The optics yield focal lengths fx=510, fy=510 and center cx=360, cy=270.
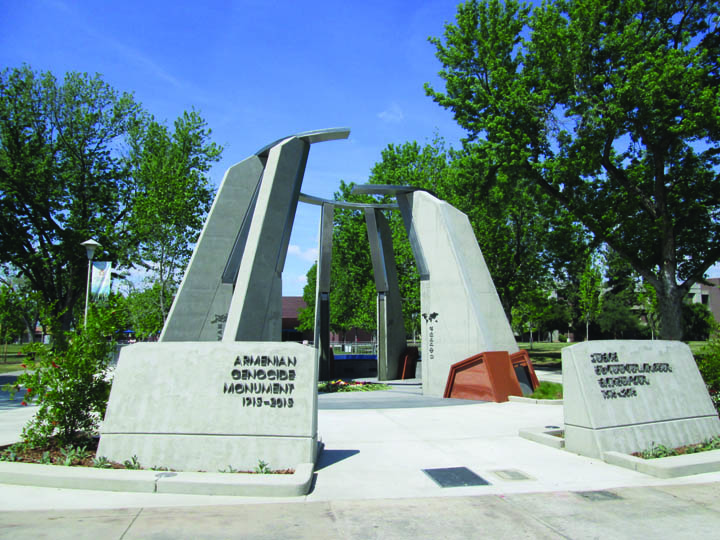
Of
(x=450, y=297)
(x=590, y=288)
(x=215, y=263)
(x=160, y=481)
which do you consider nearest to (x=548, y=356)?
(x=590, y=288)

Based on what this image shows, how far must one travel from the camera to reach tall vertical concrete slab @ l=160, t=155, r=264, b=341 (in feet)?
52.1

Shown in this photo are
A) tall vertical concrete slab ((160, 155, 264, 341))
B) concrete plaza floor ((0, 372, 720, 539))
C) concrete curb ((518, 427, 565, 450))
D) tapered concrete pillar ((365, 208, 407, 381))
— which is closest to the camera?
concrete plaza floor ((0, 372, 720, 539))

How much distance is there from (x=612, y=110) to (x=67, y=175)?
1184 inches

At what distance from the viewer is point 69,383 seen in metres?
7.33

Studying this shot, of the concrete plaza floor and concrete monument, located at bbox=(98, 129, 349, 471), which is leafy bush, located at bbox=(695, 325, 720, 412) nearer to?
the concrete plaza floor

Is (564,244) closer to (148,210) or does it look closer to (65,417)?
(148,210)

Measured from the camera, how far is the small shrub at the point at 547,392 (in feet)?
47.2

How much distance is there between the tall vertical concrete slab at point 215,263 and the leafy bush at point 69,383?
7944 mm

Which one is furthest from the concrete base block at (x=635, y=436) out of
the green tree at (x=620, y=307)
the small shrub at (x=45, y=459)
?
the green tree at (x=620, y=307)

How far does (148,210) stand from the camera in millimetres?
25188

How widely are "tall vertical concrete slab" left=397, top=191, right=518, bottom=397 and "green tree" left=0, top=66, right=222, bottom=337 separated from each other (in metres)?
16.6

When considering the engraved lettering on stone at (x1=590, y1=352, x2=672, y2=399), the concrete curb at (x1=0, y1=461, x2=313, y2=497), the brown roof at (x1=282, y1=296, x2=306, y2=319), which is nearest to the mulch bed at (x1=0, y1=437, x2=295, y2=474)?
the concrete curb at (x1=0, y1=461, x2=313, y2=497)

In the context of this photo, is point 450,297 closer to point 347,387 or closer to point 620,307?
point 347,387

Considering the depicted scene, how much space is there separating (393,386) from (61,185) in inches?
1004
